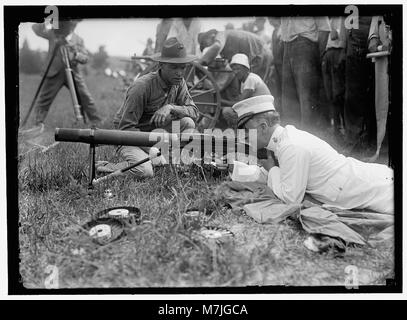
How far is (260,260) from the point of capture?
277cm

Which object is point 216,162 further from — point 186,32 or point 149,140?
point 186,32

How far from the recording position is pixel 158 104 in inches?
157

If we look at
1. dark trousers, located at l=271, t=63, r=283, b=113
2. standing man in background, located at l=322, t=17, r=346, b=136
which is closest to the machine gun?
dark trousers, located at l=271, t=63, r=283, b=113

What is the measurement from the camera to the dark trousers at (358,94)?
3756mm

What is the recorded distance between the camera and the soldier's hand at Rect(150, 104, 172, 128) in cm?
382

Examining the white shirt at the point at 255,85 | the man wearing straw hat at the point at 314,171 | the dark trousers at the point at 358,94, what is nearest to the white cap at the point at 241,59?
the white shirt at the point at 255,85

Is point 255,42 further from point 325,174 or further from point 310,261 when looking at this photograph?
point 310,261

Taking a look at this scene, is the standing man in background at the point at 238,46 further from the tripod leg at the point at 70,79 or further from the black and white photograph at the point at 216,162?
the tripod leg at the point at 70,79

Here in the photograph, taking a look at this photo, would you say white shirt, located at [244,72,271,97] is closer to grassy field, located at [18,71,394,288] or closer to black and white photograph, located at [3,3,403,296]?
black and white photograph, located at [3,3,403,296]

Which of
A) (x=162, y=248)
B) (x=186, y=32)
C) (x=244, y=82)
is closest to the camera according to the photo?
(x=162, y=248)

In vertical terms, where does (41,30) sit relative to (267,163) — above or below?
above

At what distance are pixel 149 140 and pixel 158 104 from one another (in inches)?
21.5

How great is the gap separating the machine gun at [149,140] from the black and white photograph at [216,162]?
0.04ft

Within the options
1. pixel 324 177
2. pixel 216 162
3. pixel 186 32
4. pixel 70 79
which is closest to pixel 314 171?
pixel 324 177
